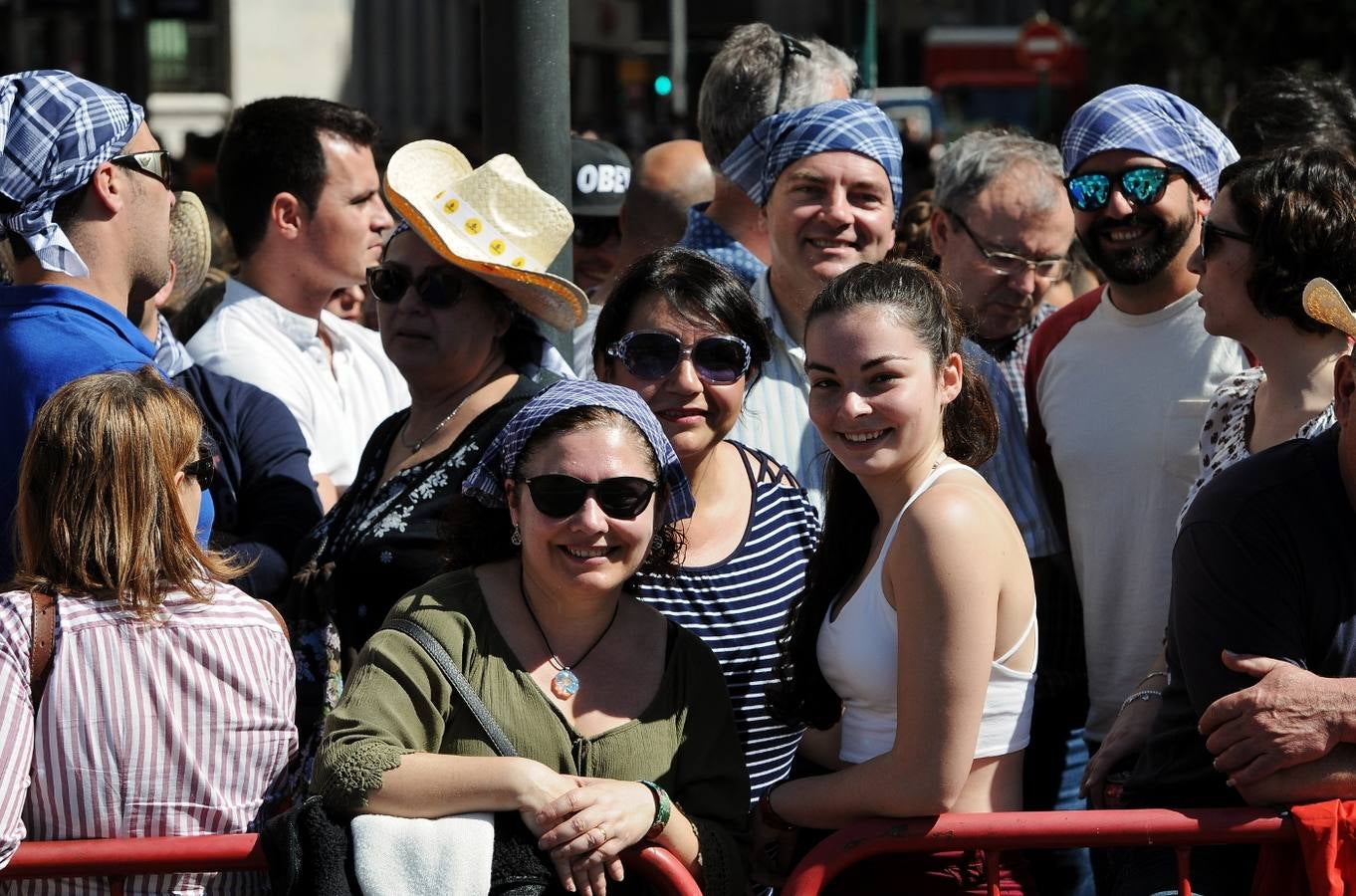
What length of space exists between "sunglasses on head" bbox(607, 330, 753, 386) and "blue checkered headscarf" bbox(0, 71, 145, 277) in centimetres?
119

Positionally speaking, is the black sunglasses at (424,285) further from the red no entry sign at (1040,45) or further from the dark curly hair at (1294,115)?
the red no entry sign at (1040,45)

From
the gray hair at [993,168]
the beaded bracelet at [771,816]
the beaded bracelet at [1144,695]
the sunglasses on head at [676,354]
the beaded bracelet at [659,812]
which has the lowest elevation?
the beaded bracelet at [771,816]

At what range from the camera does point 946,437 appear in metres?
3.37

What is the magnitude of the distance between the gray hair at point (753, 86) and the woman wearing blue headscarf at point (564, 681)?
202 cm

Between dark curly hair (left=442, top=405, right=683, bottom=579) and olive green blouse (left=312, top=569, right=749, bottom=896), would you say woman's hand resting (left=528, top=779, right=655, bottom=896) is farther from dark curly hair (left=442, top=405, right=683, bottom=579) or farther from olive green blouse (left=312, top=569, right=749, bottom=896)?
dark curly hair (left=442, top=405, right=683, bottom=579)

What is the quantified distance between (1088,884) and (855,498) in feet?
5.00

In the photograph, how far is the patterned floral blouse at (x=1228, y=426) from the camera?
3660mm

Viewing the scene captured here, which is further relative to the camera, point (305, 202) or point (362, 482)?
point (305, 202)

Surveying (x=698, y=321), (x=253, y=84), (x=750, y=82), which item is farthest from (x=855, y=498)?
(x=253, y=84)

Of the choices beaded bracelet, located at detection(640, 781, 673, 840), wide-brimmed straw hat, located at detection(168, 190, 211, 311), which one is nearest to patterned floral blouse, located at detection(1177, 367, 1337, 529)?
beaded bracelet, located at detection(640, 781, 673, 840)

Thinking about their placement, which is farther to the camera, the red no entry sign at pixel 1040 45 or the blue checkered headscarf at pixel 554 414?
the red no entry sign at pixel 1040 45

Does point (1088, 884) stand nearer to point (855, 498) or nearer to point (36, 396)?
point (855, 498)

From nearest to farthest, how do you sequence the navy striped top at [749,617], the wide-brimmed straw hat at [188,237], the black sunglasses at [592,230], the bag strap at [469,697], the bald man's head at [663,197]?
the bag strap at [469,697]
the navy striped top at [749,617]
the wide-brimmed straw hat at [188,237]
the bald man's head at [663,197]
the black sunglasses at [592,230]

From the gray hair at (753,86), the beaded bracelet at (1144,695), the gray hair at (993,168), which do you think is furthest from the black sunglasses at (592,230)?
the beaded bracelet at (1144,695)
